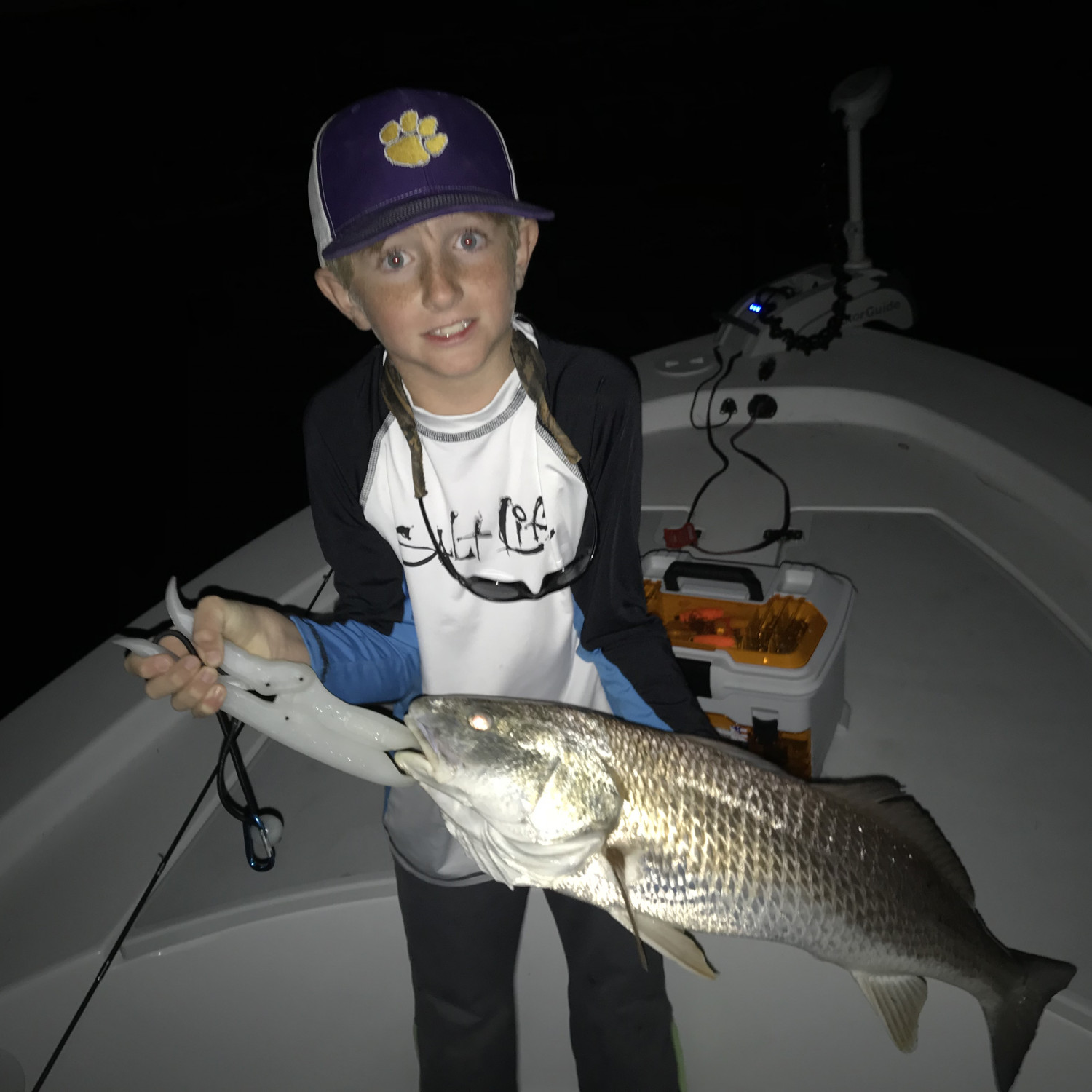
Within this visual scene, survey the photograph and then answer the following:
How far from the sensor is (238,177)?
69.9 feet

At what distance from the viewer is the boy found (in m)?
1.48

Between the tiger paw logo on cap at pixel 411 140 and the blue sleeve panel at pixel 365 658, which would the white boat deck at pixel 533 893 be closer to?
the blue sleeve panel at pixel 365 658

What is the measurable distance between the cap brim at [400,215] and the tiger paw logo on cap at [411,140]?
0.23 feet

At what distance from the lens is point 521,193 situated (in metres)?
18.9

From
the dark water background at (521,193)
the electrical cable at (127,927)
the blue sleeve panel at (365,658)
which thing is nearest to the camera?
the blue sleeve panel at (365,658)

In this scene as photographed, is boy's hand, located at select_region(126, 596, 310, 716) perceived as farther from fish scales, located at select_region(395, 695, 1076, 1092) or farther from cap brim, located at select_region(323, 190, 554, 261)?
cap brim, located at select_region(323, 190, 554, 261)

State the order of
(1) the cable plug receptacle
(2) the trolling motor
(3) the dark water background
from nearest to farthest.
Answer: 1. (1) the cable plug receptacle
2. (2) the trolling motor
3. (3) the dark water background

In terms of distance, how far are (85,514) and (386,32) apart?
34726mm

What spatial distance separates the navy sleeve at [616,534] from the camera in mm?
1566

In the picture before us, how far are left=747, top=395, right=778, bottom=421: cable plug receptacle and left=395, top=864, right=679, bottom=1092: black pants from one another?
7.38 feet

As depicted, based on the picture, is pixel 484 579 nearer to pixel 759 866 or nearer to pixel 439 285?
pixel 439 285

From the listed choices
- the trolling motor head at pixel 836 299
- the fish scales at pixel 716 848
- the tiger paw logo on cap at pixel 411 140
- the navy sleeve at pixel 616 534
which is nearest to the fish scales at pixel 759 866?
the fish scales at pixel 716 848

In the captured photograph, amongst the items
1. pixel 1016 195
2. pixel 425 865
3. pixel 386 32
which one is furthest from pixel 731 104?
pixel 425 865

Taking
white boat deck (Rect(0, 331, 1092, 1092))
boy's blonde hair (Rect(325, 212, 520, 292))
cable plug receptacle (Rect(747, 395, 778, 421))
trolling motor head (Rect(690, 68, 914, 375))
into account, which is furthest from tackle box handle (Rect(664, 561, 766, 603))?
trolling motor head (Rect(690, 68, 914, 375))
